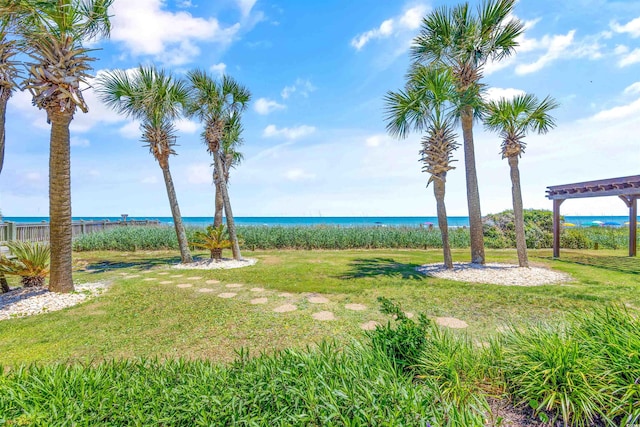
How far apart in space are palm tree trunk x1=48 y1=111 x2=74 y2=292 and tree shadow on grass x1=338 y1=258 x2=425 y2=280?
17.5 feet

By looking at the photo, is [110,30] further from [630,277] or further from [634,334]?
[630,277]

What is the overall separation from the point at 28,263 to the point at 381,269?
7437mm

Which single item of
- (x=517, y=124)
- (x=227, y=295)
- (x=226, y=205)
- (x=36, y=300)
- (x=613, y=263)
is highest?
(x=517, y=124)

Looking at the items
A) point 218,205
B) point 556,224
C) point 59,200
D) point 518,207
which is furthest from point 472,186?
point 59,200

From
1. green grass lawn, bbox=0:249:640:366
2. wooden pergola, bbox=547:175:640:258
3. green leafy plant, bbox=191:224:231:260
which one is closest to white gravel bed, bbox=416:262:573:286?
green grass lawn, bbox=0:249:640:366

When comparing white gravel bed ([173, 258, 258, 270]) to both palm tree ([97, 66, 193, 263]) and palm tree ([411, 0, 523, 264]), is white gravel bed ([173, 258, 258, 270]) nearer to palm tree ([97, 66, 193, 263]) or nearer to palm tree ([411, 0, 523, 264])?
palm tree ([97, 66, 193, 263])

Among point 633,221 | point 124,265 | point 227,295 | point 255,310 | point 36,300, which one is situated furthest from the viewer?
point 633,221

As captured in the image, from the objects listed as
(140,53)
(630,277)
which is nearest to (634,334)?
(630,277)

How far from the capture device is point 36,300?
4.91 m

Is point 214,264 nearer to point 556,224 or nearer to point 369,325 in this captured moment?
point 369,325

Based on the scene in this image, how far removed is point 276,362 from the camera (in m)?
2.21

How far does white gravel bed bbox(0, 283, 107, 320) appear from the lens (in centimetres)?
453

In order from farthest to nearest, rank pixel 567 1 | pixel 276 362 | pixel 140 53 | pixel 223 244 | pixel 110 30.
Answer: pixel 223 244 → pixel 140 53 → pixel 110 30 → pixel 567 1 → pixel 276 362

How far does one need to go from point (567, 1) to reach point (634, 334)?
242 inches
